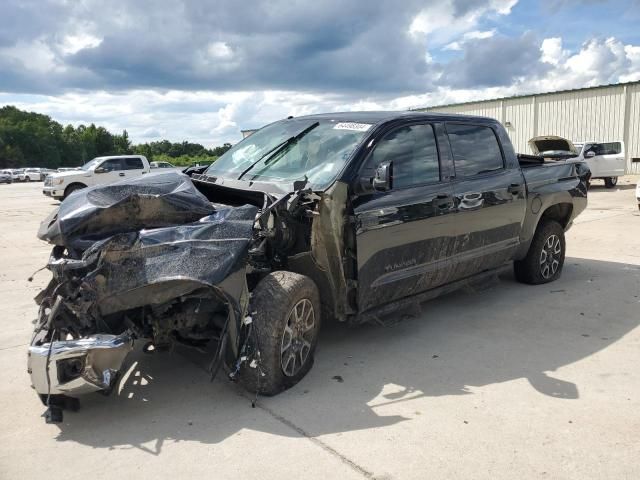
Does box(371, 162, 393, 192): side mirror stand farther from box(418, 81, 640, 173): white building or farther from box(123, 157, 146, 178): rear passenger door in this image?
box(418, 81, 640, 173): white building

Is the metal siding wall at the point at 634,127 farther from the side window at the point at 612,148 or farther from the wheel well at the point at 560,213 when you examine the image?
the wheel well at the point at 560,213

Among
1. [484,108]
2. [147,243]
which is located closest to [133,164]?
[147,243]

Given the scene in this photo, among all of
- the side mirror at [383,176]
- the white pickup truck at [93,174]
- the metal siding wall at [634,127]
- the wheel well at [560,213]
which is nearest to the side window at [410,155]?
the side mirror at [383,176]

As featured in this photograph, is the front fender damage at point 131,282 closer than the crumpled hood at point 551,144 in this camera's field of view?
Yes

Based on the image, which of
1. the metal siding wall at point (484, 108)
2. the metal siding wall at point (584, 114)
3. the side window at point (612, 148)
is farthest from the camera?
the metal siding wall at point (484, 108)

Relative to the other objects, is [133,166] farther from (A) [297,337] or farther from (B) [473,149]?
(A) [297,337]

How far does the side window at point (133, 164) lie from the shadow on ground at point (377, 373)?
18.2m

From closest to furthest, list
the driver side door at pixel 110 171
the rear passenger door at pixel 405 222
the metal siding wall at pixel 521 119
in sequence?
the rear passenger door at pixel 405 222 < the driver side door at pixel 110 171 < the metal siding wall at pixel 521 119

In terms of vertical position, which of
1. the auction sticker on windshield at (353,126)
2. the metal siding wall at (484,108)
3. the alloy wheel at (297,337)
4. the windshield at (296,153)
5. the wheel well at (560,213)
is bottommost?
the alloy wheel at (297,337)

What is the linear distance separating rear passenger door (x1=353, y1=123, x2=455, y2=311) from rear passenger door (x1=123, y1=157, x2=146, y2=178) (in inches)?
727

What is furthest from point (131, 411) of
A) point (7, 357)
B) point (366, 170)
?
point (366, 170)

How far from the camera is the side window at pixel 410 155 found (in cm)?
446

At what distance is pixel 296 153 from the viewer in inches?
184

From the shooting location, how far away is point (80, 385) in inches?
122
